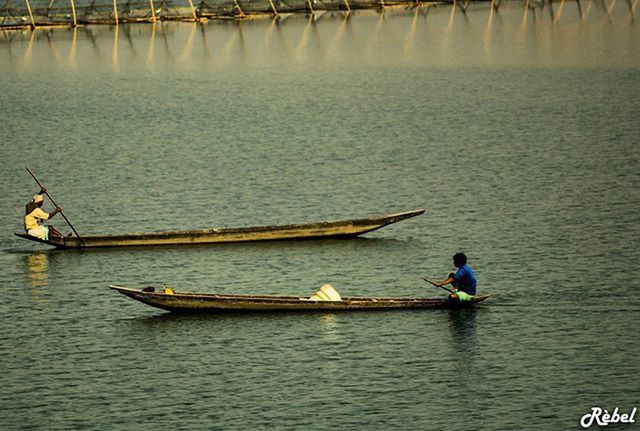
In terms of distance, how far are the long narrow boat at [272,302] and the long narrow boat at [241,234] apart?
7.02m

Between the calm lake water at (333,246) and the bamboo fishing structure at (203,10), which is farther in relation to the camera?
the bamboo fishing structure at (203,10)

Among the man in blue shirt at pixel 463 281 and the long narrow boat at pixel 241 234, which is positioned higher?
the long narrow boat at pixel 241 234

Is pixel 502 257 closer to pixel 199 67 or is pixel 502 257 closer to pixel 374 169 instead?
pixel 374 169

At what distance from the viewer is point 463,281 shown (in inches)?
1262

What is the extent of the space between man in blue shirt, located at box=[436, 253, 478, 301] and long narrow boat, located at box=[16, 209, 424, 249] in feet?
24.9

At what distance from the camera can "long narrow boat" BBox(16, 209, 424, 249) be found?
130 ft

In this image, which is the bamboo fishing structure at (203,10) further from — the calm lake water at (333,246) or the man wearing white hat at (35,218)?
the man wearing white hat at (35,218)

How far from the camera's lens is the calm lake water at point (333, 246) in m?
28.2

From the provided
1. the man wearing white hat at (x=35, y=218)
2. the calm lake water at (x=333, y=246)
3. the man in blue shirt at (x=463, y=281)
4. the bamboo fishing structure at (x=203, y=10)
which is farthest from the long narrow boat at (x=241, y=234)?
the bamboo fishing structure at (x=203, y=10)

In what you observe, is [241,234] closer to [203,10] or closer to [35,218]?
[35,218]

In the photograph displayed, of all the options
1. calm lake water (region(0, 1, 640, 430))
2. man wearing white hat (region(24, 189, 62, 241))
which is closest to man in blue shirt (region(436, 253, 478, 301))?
calm lake water (region(0, 1, 640, 430))

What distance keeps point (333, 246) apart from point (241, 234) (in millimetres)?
2782

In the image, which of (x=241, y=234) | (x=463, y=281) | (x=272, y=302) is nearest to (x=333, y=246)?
(x=241, y=234)

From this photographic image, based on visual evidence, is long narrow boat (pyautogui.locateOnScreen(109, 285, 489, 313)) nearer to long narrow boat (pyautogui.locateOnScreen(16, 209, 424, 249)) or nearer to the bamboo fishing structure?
long narrow boat (pyautogui.locateOnScreen(16, 209, 424, 249))
